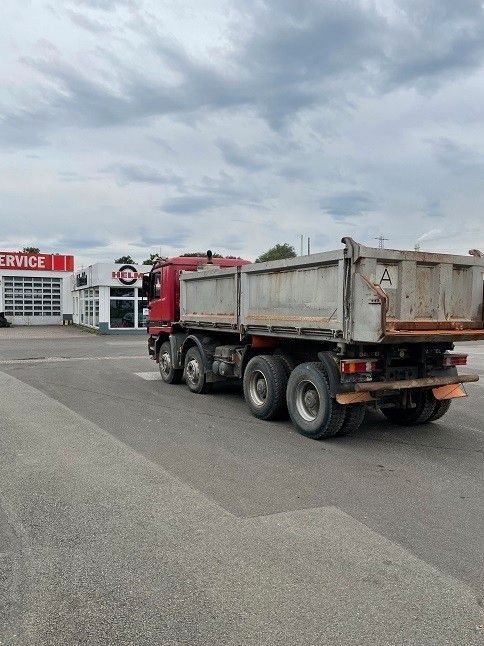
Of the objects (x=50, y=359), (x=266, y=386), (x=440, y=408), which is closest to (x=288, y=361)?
(x=266, y=386)

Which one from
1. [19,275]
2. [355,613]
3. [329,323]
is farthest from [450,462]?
[19,275]

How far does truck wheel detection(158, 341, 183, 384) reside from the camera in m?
12.0

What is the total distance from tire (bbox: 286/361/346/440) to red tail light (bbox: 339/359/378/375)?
0.41m

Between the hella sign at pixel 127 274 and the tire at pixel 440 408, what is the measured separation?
23.9 metres

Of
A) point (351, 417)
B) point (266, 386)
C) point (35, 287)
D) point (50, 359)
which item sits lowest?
point (50, 359)

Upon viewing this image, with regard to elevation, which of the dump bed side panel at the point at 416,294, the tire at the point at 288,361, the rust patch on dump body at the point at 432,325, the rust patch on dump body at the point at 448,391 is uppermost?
the dump bed side panel at the point at 416,294

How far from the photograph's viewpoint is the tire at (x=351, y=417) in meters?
7.13

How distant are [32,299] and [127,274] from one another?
14.0 m

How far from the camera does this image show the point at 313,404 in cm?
741

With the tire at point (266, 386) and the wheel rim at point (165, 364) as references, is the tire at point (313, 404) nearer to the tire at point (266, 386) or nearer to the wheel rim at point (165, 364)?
the tire at point (266, 386)

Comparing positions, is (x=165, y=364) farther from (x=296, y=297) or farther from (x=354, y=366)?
(x=354, y=366)

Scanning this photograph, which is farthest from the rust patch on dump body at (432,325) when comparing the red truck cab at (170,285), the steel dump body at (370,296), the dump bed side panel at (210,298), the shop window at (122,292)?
the shop window at (122,292)

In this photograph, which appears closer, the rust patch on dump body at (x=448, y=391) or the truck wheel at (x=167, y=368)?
the rust patch on dump body at (x=448, y=391)

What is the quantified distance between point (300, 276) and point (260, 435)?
7.20ft
